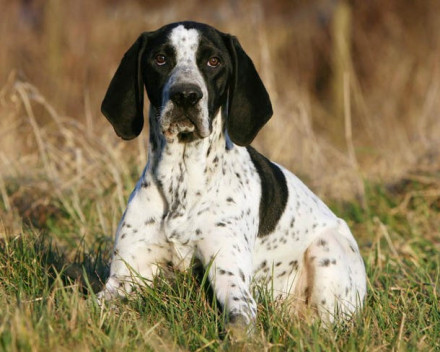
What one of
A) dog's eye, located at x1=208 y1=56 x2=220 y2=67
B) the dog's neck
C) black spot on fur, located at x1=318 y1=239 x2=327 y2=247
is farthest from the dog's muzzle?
black spot on fur, located at x1=318 y1=239 x2=327 y2=247

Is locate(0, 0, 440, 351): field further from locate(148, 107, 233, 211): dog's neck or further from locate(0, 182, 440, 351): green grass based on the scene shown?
locate(148, 107, 233, 211): dog's neck

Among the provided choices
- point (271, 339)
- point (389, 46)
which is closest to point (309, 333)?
point (271, 339)

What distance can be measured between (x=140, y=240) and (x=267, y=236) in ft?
2.42

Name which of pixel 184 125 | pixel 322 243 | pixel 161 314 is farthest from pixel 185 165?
pixel 322 243

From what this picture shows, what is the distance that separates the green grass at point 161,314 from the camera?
10.4 feet

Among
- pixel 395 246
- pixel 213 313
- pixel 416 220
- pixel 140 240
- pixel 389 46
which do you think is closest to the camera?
pixel 213 313

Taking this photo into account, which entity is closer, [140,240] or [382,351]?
[382,351]

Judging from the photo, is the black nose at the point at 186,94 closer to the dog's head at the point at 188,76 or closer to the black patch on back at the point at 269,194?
the dog's head at the point at 188,76

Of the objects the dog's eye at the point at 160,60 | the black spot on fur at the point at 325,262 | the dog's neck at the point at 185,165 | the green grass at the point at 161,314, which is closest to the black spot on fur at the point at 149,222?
the dog's neck at the point at 185,165

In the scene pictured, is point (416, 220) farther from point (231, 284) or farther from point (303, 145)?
point (231, 284)

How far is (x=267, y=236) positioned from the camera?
178 inches

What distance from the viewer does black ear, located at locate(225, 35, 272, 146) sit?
4219 millimetres

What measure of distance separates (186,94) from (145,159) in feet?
9.01

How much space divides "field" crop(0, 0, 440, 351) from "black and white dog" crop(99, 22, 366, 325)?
0.16 m
